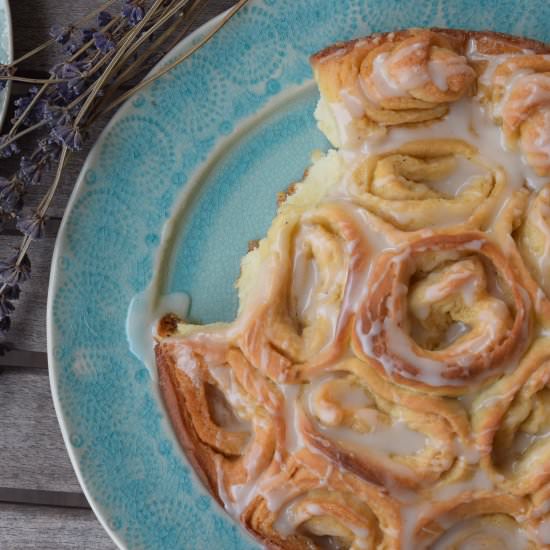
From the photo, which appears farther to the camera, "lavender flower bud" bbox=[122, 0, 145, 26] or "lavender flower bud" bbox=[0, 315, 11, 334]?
"lavender flower bud" bbox=[0, 315, 11, 334]

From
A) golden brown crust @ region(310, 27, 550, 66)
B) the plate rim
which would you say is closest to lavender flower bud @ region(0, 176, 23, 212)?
the plate rim

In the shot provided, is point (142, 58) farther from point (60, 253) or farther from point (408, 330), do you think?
point (408, 330)

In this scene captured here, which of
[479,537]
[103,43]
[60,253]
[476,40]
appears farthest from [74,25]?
[479,537]

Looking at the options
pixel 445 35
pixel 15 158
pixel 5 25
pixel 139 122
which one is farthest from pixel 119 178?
pixel 445 35

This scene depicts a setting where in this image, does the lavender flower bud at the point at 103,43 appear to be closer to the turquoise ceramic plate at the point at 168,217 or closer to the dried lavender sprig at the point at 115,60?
the dried lavender sprig at the point at 115,60

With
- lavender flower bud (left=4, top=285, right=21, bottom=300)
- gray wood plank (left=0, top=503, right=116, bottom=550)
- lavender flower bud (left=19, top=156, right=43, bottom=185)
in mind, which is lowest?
gray wood plank (left=0, top=503, right=116, bottom=550)

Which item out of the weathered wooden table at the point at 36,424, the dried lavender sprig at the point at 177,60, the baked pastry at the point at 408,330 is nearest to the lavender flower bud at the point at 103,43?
the dried lavender sprig at the point at 177,60

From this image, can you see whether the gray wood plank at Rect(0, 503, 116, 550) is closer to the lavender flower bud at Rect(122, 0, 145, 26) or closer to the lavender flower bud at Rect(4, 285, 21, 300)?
the lavender flower bud at Rect(4, 285, 21, 300)

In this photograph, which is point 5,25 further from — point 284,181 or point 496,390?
point 496,390
